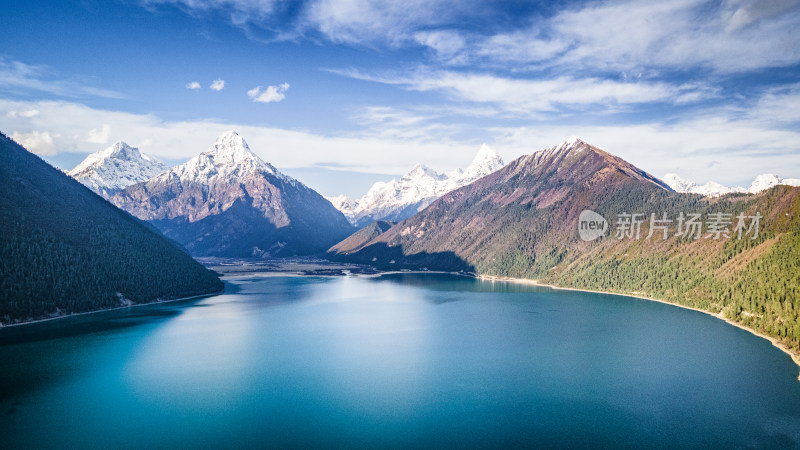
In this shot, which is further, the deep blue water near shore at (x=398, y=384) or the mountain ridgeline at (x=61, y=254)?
the mountain ridgeline at (x=61, y=254)

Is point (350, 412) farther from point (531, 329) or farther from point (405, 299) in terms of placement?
point (405, 299)

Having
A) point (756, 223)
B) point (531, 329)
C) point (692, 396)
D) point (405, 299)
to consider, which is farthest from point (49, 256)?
point (756, 223)

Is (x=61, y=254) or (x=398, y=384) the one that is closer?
(x=398, y=384)

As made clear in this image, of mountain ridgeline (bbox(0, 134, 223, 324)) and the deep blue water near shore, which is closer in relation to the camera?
the deep blue water near shore

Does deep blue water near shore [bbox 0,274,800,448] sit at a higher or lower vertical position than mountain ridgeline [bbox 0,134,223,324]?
lower

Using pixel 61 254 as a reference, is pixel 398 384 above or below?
below
